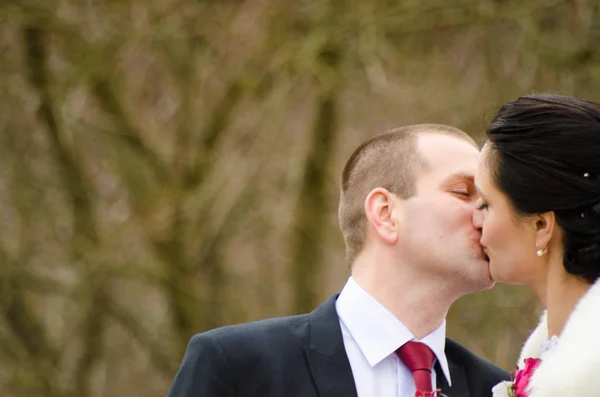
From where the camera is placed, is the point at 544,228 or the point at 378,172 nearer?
the point at 544,228

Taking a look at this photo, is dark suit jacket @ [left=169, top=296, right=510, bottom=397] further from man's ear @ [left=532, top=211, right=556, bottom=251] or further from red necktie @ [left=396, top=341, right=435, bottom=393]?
man's ear @ [left=532, top=211, right=556, bottom=251]

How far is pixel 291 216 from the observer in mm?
8625

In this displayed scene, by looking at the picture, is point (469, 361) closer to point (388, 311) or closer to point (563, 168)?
point (388, 311)

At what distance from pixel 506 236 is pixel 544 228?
172 mm

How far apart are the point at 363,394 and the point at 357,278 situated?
467mm

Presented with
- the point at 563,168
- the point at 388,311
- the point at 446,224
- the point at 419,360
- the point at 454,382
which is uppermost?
the point at 563,168

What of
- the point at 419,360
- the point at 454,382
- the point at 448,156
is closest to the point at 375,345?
the point at 419,360

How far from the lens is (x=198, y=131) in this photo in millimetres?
8508

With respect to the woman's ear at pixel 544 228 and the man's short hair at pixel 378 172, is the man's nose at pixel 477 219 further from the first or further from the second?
the woman's ear at pixel 544 228

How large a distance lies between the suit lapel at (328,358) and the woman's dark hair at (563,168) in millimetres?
806

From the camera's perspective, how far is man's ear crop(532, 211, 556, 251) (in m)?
3.06

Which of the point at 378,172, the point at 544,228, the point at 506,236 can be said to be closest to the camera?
the point at 544,228

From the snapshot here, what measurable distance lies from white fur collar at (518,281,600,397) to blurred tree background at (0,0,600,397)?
5.31m

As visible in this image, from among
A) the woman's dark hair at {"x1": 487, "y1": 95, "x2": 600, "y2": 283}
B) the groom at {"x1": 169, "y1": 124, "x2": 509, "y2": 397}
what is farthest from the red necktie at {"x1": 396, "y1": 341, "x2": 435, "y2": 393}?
the woman's dark hair at {"x1": 487, "y1": 95, "x2": 600, "y2": 283}
